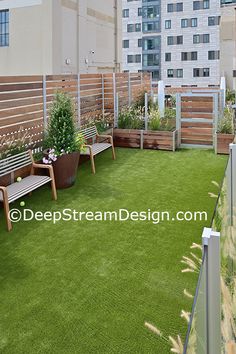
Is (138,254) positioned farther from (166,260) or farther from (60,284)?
(60,284)

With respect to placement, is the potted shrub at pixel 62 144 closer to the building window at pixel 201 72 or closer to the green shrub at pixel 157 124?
the green shrub at pixel 157 124

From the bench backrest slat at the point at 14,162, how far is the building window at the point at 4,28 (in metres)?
15.7

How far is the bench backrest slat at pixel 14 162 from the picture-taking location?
675 centimetres

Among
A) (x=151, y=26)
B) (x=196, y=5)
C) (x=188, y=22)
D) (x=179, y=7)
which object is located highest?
(x=179, y=7)

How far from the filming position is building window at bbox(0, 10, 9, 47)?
20.9m

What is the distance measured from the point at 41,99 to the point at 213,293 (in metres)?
7.61

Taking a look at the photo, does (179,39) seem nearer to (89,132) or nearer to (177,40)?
(177,40)

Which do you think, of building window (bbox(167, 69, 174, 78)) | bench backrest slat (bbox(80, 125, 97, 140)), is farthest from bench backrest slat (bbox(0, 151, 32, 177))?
building window (bbox(167, 69, 174, 78))

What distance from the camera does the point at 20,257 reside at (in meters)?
4.97

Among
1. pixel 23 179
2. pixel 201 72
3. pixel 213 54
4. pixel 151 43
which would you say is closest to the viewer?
pixel 23 179

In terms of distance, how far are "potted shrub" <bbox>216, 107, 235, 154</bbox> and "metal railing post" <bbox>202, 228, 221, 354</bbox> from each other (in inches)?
373

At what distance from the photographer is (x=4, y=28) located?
2114cm

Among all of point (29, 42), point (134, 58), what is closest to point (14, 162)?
point (29, 42)

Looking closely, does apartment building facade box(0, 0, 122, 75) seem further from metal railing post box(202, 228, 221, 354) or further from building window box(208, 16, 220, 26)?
building window box(208, 16, 220, 26)
